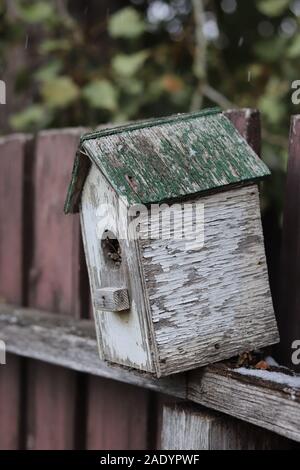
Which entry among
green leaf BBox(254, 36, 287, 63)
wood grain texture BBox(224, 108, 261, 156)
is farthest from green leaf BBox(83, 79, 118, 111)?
wood grain texture BBox(224, 108, 261, 156)

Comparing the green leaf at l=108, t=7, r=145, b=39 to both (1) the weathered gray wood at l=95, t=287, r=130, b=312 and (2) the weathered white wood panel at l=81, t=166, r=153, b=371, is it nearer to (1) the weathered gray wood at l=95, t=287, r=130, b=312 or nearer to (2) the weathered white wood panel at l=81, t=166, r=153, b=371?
(2) the weathered white wood panel at l=81, t=166, r=153, b=371

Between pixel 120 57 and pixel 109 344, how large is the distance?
4.74ft

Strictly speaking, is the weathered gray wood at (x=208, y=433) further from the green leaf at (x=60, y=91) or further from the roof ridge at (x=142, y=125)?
the green leaf at (x=60, y=91)

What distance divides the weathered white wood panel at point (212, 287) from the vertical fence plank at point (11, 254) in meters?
1.05

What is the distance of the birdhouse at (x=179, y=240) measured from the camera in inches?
58.2

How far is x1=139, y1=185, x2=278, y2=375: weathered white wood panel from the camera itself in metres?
→ 1.49

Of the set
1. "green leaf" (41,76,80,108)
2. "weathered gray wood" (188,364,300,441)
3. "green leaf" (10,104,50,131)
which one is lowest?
"weathered gray wood" (188,364,300,441)

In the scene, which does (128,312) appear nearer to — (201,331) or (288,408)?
(201,331)

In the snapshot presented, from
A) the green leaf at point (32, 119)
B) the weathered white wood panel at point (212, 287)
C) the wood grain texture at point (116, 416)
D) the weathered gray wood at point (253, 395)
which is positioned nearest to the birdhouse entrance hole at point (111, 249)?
the weathered white wood panel at point (212, 287)

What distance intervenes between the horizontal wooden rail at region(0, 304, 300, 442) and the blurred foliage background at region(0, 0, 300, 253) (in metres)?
0.73

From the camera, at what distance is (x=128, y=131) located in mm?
1530

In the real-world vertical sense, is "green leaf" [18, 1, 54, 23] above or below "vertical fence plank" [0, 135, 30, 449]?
above

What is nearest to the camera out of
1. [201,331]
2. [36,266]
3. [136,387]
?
[201,331]

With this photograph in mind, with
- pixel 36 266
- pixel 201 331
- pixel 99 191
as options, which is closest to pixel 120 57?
pixel 36 266
